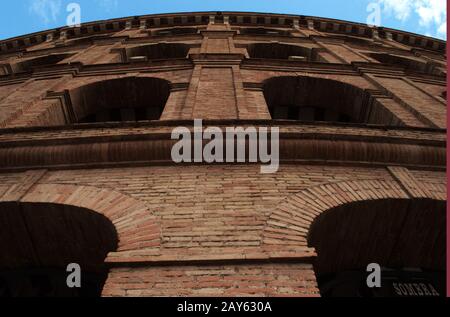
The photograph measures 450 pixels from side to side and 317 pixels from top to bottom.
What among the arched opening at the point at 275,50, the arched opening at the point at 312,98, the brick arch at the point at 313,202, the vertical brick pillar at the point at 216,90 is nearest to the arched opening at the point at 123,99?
the vertical brick pillar at the point at 216,90

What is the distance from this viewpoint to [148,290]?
3.16 metres

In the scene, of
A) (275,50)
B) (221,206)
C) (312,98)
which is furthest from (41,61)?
(221,206)

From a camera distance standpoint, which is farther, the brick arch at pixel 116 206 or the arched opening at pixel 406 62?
the arched opening at pixel 406 62

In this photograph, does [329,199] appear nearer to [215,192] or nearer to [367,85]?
[215,192]

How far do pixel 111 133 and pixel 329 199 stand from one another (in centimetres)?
299

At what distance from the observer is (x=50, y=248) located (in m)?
4.70

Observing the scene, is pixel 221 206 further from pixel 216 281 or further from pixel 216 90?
pixel 216 90

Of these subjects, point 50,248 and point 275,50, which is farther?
point 275,50

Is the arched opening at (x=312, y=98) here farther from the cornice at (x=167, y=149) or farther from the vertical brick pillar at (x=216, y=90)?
the cornice at (x=167, y=149)

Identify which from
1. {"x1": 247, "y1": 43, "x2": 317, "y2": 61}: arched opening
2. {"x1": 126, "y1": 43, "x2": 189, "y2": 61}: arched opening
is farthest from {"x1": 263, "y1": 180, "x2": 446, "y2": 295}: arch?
{"x1": 126, "y1": 43, "x2": 189, "y2": 61}: arched opening

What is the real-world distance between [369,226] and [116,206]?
2826mm

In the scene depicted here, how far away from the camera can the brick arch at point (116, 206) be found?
375 centimetres

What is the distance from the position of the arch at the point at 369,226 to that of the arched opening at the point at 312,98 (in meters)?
4.50
